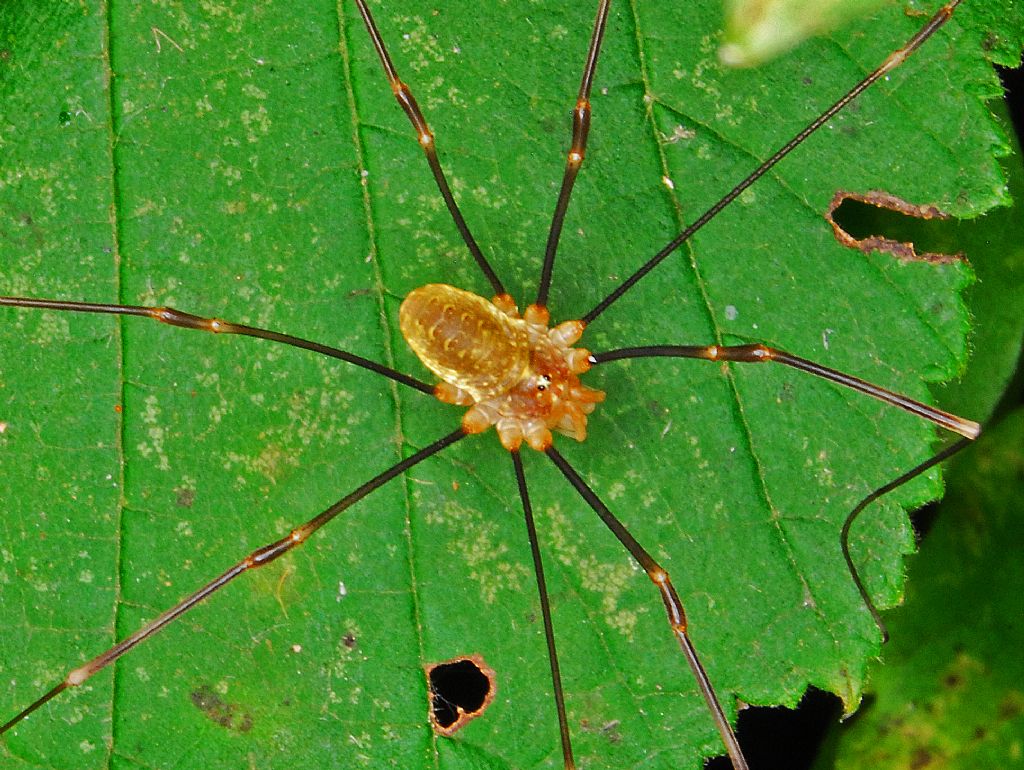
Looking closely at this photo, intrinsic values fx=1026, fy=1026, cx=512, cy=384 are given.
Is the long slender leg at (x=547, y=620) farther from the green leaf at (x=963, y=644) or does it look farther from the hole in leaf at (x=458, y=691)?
the green leaf at (x=963, y=644)

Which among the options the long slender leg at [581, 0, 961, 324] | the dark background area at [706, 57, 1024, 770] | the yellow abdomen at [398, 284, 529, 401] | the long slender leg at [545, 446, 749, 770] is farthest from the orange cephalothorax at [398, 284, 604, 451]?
the dark background area at [706, 57, 1024, 770]

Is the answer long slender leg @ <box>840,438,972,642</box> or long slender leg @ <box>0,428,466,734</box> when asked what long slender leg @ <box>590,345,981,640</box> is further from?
long slender leg @ <box>0,428,466,734</box>

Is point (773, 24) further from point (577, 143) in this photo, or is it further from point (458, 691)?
point (458, 691)

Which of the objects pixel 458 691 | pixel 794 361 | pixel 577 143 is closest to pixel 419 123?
pixel 577 143

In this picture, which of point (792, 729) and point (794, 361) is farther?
point (792, 729)

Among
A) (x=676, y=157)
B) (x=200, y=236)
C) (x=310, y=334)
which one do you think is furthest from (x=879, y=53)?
(x=200, y=236)

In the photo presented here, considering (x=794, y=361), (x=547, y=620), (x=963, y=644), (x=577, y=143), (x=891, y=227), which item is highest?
(x=577, y=143)
